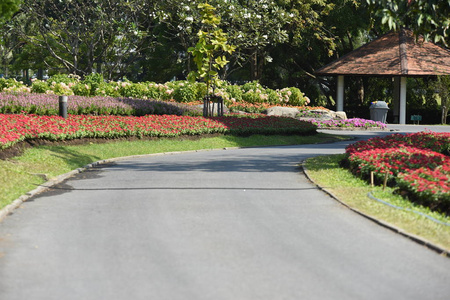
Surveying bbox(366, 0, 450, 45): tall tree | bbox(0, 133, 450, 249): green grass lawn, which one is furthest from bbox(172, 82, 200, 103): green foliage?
bbox(366, 0, 450, 45): tall tree

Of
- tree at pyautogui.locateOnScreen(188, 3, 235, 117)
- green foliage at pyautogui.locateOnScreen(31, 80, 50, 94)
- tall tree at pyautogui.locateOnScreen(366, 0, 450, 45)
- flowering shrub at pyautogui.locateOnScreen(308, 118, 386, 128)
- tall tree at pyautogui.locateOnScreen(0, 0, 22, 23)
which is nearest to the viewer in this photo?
tall tree at pyautogui.locateOnScreen(366, 0, 450, 45)

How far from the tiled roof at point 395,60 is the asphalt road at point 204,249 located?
105 ft

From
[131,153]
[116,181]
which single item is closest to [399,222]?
[116,181]

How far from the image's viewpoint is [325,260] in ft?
25.8

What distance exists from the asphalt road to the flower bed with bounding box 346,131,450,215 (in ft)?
4.66

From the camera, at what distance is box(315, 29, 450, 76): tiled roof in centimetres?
4391

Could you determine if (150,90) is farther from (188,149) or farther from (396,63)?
(396,63)

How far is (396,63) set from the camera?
4475cm

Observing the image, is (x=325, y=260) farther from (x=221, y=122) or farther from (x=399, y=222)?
(x=221, y=122)

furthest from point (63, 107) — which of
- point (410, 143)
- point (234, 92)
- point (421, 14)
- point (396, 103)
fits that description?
point (396, 103)

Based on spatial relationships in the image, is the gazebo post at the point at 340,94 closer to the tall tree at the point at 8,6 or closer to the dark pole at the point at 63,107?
the dark pole at the point at 63,107

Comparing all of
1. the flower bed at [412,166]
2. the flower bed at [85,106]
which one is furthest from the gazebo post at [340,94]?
the flower bed at [412,166]

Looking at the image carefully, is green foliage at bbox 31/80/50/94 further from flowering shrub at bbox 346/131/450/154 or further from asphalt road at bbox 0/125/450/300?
asphalt road at bbox 0/125/450/300

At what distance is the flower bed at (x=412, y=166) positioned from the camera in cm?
1134
